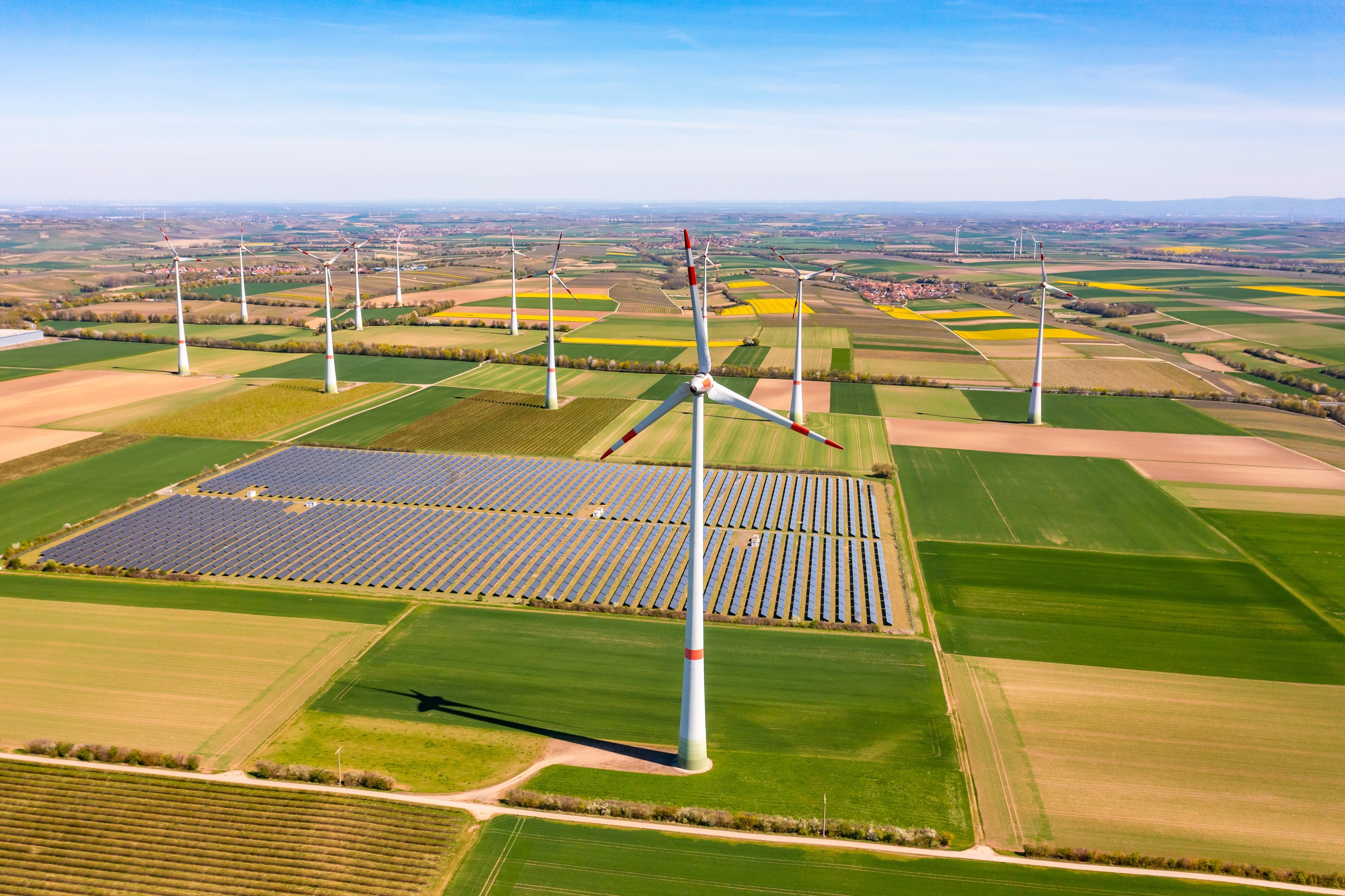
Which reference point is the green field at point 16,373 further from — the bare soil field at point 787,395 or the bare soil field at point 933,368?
the bare soil field at point 933,368

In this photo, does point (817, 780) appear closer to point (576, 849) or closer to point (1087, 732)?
point (576, 849)

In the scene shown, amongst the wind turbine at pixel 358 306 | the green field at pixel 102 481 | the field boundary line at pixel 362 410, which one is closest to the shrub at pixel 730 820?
the green field at pixel 102 481

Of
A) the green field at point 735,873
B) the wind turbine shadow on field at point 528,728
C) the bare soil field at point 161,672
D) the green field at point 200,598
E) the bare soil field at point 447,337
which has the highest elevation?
the bare soil field at point 447,337

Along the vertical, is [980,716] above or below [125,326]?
below

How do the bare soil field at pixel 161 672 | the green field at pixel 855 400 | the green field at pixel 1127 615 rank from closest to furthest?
1. the bare soil field at pixel 161 672
2. the green field at pixel 1127 615
3. the green field at pixel 855 400

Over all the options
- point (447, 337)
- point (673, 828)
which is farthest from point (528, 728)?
point (447, 337)

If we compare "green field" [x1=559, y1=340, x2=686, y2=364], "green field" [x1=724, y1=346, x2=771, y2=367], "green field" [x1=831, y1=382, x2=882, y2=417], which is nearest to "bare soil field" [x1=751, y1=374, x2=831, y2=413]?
"green field" [x1=831, y1=382, x2=882, y2=417]

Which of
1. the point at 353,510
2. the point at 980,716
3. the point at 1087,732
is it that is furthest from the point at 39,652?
the point at 1087,732
